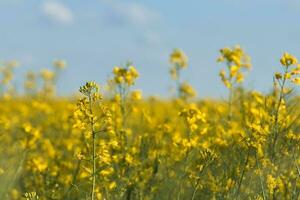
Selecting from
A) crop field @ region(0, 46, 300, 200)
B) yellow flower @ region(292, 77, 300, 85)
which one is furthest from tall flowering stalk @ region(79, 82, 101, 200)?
yellow flower @ region(292, 77, 300, 85)

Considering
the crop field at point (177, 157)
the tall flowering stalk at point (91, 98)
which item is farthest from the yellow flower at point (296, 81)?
the tall flowering stalk at point (91, 98)

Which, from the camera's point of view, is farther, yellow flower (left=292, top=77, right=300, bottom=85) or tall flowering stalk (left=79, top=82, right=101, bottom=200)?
yellow flower (left=292, top=77, right=300, bottom=85)

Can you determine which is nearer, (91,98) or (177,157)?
(91,98)

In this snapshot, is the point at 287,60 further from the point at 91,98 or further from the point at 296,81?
the point at 91,98

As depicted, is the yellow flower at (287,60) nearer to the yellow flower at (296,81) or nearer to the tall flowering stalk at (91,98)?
the yellow flower at (296,81)

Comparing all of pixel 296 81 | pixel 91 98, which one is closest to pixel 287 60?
pixel 296 81

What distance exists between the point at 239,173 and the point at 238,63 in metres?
3.19

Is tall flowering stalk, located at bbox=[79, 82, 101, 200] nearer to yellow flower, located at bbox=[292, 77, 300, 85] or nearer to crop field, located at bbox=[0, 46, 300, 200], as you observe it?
crop field, located at bbox=[0, 46, 300, 200]

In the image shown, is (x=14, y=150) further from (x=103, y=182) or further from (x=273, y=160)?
(x=273, y=160)

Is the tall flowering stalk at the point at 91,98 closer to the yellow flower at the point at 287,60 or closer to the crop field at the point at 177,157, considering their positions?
the crop field at the point at 177,157

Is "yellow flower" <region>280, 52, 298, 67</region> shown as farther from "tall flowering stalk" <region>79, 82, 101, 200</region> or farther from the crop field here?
"tall flowering stalk" <region>79, 82, 101, 200</region>

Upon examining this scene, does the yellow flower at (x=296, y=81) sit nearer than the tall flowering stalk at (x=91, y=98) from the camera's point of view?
No

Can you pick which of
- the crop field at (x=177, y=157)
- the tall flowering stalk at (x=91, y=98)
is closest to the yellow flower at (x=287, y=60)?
the crop field at (x=177, y=157)

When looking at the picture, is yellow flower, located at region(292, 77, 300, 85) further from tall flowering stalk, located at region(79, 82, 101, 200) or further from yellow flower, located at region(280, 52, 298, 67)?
tall flowering stalk, located at region(79, 82, 101, 200)
